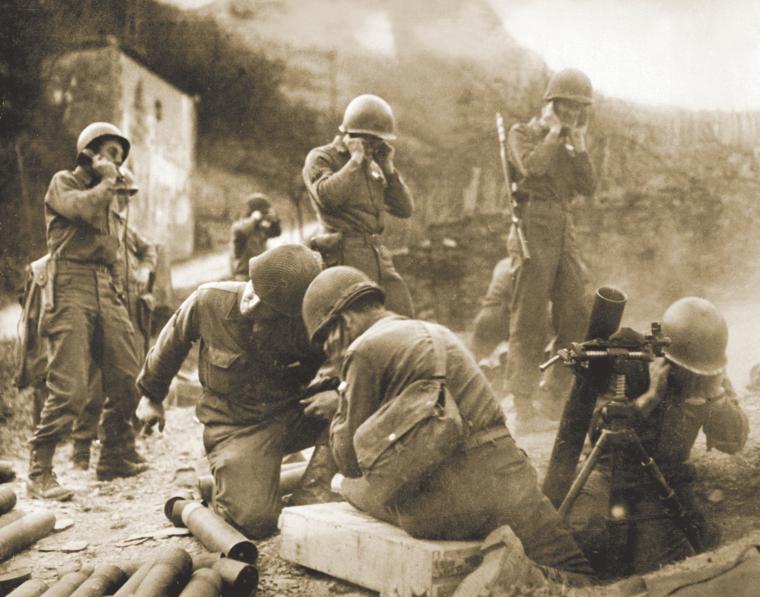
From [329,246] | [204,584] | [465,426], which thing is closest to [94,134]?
[329,246]

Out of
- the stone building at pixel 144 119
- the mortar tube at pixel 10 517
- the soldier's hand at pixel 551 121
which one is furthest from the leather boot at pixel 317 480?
the stone building at pixel 144 119

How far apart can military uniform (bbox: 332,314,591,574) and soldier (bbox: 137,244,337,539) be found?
1.12 m

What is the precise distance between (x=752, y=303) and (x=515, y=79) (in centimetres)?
342

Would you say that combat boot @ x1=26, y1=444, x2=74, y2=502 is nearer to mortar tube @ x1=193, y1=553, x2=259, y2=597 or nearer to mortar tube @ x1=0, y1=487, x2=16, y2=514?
mortar tube @ x1=0, y1=487, x2=16, y2=514

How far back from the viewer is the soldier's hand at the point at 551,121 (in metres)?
5.91

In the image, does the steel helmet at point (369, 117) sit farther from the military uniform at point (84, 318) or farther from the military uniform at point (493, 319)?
the military uniform at point (493, 319)

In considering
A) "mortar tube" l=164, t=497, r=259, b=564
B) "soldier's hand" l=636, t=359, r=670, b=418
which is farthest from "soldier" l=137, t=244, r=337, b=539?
"soldier's hand" l=636, t=359, r=670, b=418

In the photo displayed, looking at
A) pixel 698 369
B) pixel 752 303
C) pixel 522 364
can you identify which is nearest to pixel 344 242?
pixel 522 364

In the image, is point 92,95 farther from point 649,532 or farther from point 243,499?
point 649,532

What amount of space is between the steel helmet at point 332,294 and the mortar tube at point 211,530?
3.48ft

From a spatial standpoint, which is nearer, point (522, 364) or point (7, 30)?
point (522, 364)

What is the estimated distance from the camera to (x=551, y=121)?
5965mm

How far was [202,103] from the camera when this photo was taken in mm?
10828

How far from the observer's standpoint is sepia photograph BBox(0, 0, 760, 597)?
11.2ft
